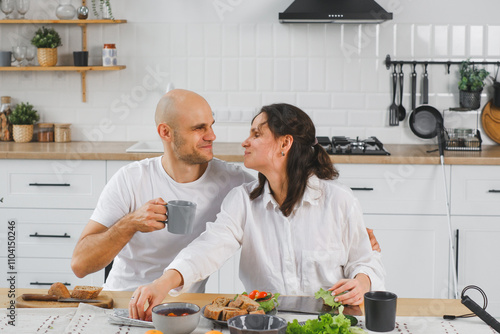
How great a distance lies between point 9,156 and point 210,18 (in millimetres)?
1464

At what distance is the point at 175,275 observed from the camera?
75.1 inches

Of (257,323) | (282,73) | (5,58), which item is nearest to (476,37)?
(282,73)

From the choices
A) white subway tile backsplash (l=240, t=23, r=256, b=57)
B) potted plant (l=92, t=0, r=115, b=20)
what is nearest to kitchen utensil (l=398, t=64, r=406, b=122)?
white subway tile backsplash (l=240, t=23, r=256, b=57)

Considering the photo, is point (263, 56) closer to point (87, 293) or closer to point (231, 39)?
point (231, 39)

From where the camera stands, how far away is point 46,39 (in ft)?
13.5

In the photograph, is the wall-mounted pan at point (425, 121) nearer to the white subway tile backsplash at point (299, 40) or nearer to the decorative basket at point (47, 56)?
the white subway tile backsplash at point (299, 40)

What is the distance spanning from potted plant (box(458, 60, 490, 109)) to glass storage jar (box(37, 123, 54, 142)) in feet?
8.30

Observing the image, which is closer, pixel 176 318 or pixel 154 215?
pixel 176 318

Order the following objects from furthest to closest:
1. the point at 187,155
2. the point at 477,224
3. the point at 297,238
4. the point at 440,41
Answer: the point at 440,41 → the point at 477,224 → the point at 187,155 → the point at 297,238

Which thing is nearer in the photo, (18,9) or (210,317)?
(210,317)

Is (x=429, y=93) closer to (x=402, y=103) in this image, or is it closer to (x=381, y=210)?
(x=402, y=103)

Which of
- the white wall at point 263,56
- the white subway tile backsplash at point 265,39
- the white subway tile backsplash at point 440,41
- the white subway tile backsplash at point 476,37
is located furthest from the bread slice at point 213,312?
the white subway tile backsplash at point 476,37

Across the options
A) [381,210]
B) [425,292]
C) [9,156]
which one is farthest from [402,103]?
[9,156]

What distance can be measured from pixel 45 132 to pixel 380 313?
309 centimetres
